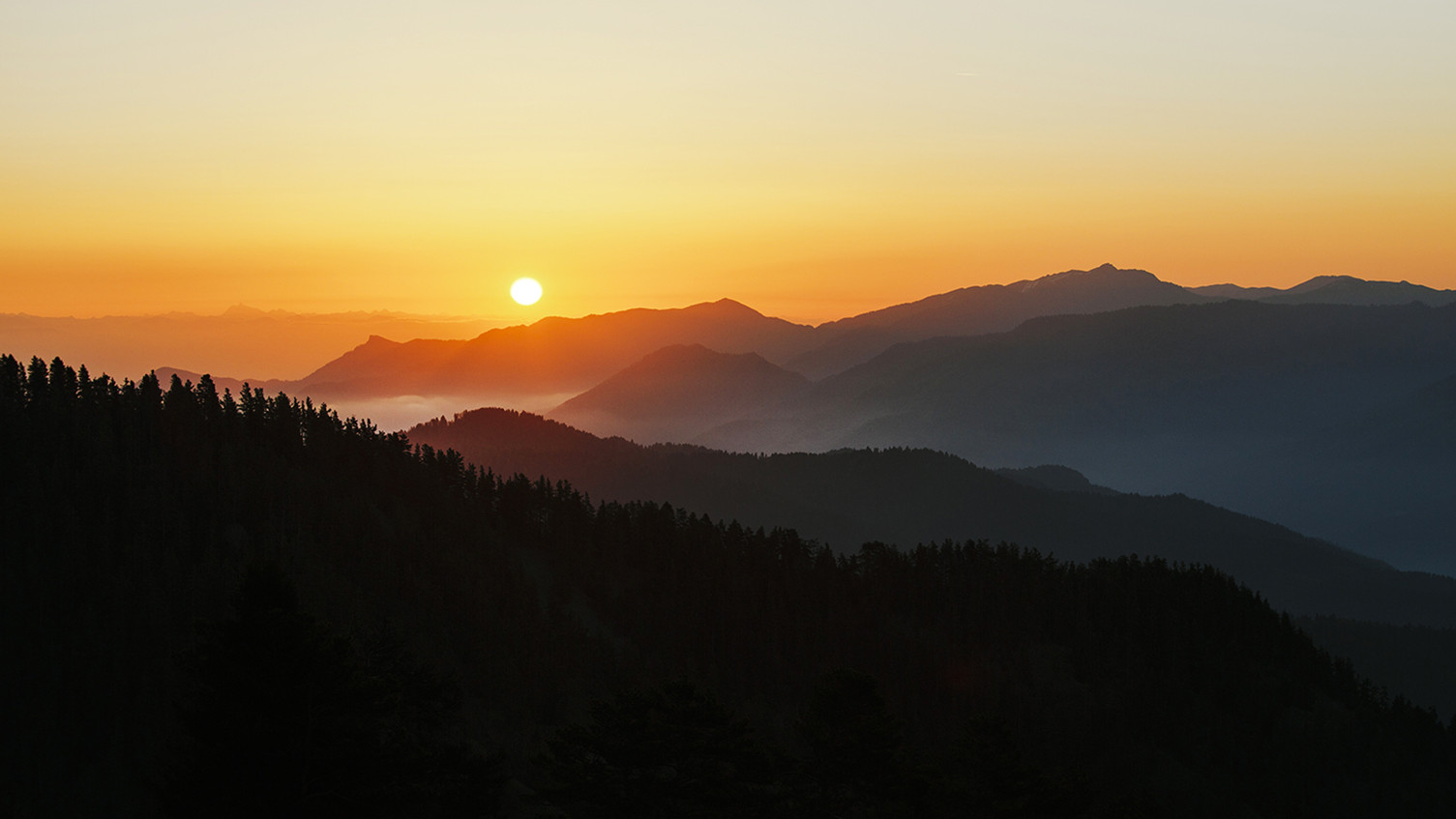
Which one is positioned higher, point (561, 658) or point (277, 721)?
point (277, 721)

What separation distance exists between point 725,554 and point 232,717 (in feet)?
444

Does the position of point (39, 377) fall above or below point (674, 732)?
above

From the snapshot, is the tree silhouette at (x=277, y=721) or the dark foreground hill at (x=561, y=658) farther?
the dark foreground hill at (x=561, y=658)

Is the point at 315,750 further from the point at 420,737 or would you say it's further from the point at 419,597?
the point at 419,597

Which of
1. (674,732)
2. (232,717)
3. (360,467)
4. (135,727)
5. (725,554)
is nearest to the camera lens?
(232,717)

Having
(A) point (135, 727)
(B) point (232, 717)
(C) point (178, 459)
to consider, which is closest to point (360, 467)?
(C) point (178, 459)

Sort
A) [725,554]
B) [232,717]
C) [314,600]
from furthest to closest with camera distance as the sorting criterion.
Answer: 1. [725,554]
2. [314,600]
3. [232,717]

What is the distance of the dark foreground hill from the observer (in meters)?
44.7

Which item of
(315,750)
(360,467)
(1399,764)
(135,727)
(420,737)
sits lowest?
(1399,764)

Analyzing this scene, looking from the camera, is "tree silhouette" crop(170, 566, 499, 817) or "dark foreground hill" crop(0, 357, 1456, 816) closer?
"tree silhouette" crop(170, 566, 499, 817)

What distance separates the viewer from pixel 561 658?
431ft

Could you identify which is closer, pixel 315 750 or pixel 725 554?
pixel 315 750

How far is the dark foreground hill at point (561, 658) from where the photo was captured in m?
44.7

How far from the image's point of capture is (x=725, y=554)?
164750mm
